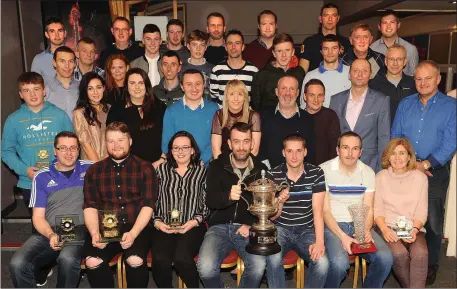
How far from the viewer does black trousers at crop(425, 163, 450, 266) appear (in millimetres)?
4516

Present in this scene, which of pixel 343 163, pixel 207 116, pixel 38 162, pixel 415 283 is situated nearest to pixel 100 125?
pixel 38 162

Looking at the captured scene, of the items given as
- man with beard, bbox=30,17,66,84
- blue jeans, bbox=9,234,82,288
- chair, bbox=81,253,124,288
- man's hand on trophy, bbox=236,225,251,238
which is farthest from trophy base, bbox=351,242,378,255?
man with beard, bbox=30,17,66,84

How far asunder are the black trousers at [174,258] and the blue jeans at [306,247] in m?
0.69

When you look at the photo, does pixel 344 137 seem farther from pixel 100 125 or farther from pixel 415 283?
pixel 100 125

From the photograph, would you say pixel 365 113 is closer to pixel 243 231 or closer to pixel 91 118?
pixel 243 231

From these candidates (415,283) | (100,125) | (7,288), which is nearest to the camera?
(415,283)

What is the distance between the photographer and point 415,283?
401 centimetres

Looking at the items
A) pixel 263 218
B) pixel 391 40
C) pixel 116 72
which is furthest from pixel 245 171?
pixel 391 40

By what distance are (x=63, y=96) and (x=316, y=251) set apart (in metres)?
2.90

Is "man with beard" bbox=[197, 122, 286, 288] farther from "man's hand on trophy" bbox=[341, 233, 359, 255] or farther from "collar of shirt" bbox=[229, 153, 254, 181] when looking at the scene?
"man's hand on trophy" bbox=[341, 233, 359, 255]

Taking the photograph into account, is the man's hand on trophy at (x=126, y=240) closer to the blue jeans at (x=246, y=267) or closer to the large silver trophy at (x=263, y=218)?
the blue jeans at (x=246, y=267)

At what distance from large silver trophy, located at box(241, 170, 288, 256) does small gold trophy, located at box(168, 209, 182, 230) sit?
0.59m

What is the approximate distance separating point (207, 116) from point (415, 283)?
2.29 m

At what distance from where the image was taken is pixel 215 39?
575cm
